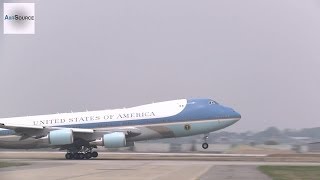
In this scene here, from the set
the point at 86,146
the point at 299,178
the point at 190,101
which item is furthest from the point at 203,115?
the point at 299,178

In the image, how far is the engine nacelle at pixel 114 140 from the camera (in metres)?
57.2

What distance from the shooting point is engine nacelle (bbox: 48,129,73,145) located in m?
57.0

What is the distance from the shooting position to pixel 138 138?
59844 millimetres

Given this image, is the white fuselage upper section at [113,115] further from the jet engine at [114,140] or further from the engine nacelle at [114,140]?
the engine nacelle at [114,140]

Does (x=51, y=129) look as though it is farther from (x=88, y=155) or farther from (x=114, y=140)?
(x=114, y=140)

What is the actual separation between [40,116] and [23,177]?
31.5m

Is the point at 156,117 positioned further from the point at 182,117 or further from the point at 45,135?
the point at 45,135

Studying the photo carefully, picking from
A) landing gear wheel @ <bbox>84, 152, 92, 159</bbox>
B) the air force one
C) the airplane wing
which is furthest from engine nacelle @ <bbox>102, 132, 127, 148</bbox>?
landing gear wheel @ <bbox>84, 152, 92, 159</bbox>

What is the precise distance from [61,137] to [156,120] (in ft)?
29.8

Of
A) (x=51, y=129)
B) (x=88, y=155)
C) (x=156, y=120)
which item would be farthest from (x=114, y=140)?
(x=51, y=129)

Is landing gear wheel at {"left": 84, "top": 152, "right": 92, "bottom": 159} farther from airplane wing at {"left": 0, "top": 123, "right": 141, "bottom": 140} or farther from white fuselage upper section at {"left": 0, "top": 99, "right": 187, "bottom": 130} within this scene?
white fuselage upper section at {"left": 0, "top": 99, "right": 187, "bottom": 130}

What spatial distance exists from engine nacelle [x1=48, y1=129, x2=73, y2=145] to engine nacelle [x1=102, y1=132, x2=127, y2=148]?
10.4ft

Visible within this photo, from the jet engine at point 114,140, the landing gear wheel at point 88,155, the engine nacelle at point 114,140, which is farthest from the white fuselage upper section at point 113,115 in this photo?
the landing gear wheel at point 88,155

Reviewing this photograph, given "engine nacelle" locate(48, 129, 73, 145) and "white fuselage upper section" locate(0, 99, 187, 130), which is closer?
"engine nacelle" locate(48, 129, 73, 145)
